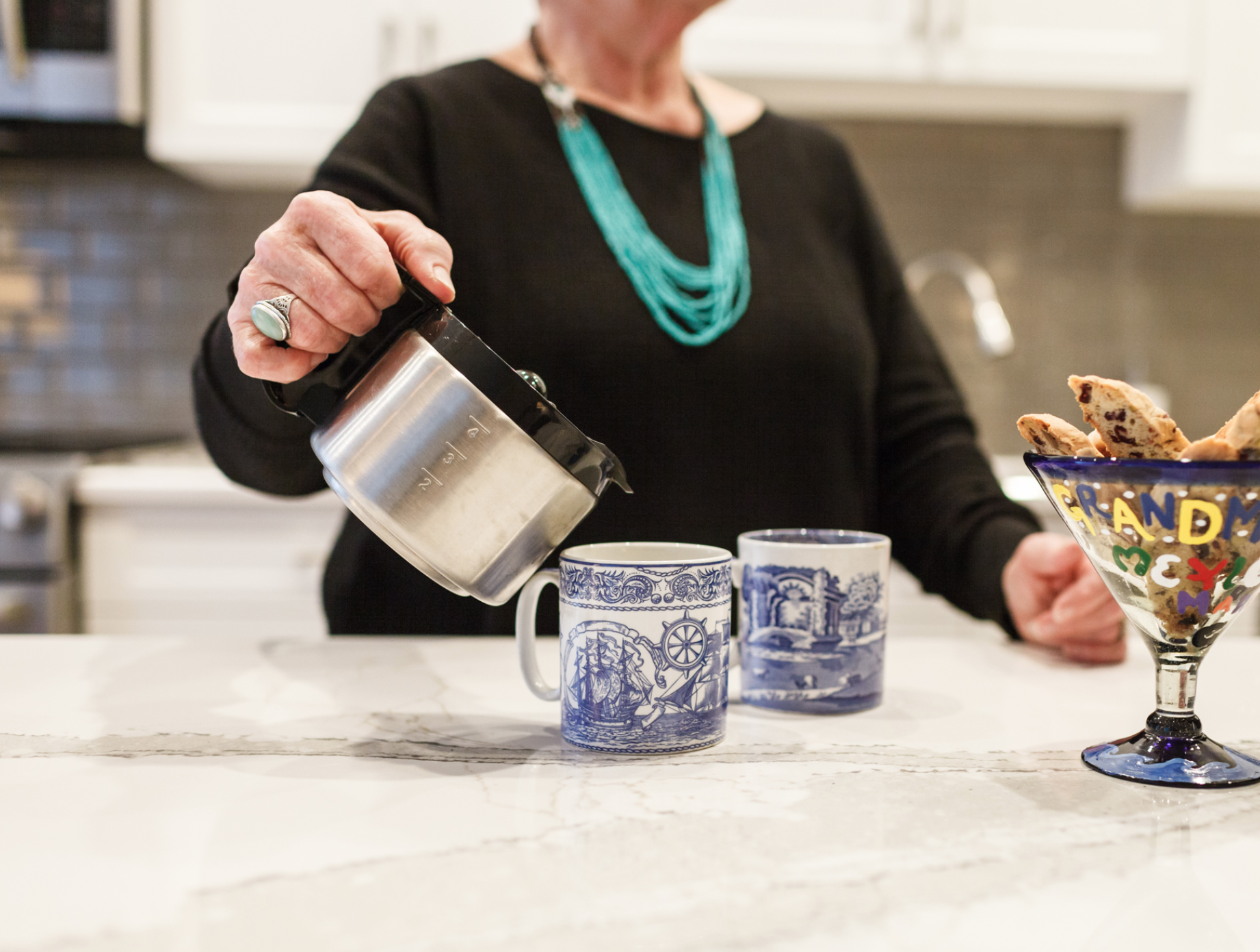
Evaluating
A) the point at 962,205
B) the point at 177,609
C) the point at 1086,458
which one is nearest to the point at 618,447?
the point at 1086,458

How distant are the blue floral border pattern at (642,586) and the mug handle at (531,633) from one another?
36 mm

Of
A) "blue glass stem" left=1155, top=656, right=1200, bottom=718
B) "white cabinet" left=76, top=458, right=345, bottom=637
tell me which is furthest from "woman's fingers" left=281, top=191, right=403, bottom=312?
"white cabinet" left=76, top=458, right=345, bottom=637

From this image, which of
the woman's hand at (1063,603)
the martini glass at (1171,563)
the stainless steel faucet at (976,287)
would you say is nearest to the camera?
the martini glass at (1171,563)

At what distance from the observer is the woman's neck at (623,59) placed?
1.07 meters

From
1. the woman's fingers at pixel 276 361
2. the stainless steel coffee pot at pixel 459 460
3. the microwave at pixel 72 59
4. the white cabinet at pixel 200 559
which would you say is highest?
the microwave at pixel 72 59

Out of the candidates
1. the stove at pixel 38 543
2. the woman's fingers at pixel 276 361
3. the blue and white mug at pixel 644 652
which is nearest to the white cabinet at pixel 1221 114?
the blue and white mug at pixel 644 652

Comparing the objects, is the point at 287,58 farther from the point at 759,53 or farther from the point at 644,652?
the point at 644,652

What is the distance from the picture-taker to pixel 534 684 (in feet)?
2.07

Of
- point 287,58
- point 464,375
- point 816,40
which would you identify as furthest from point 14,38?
point 464,375

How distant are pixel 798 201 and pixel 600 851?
903mm

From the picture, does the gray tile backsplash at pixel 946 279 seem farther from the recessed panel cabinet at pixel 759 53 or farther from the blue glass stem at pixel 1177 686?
the blue glass stem at pixel 1177 686

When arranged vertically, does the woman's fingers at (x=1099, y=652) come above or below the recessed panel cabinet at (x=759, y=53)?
below

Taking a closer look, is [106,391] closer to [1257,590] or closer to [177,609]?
[177,609]

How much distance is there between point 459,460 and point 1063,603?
0.52 metres
